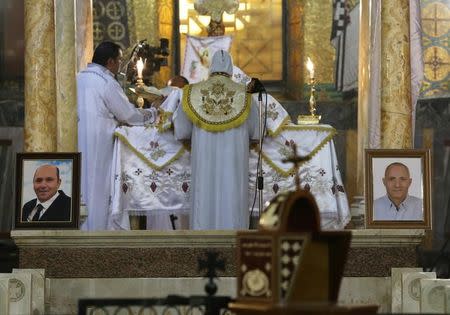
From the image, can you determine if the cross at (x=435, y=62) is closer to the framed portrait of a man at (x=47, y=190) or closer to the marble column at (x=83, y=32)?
the marble column at (x=83, y=32)

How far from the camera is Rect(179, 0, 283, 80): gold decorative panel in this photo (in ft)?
70.2

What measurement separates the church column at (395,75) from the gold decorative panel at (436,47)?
4.36m

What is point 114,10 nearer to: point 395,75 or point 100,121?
point 100,121

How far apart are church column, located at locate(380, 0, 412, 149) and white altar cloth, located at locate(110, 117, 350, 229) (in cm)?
105

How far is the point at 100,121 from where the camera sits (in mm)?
16016

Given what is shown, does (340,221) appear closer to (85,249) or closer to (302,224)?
(85,249)

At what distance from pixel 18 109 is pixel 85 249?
704 cm

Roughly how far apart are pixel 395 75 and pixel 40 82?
404 centimetres

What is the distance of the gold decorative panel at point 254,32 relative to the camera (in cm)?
2141

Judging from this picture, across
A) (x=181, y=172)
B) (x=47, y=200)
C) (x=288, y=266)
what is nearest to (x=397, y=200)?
(x=181, y=172)

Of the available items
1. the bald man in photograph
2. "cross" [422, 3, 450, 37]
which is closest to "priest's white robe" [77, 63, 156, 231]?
the bald man in photograph

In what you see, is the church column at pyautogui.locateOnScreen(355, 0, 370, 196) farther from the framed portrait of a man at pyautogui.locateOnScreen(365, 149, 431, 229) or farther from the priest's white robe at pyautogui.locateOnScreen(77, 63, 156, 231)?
the priest's white robe at pyautogui.locateOnScreen(77, 63, 156, 231)

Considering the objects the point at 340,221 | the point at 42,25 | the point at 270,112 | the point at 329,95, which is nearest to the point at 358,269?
the point at 340,221

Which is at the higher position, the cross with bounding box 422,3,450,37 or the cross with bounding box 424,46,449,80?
the cross with bounding box 422,3,450,37
